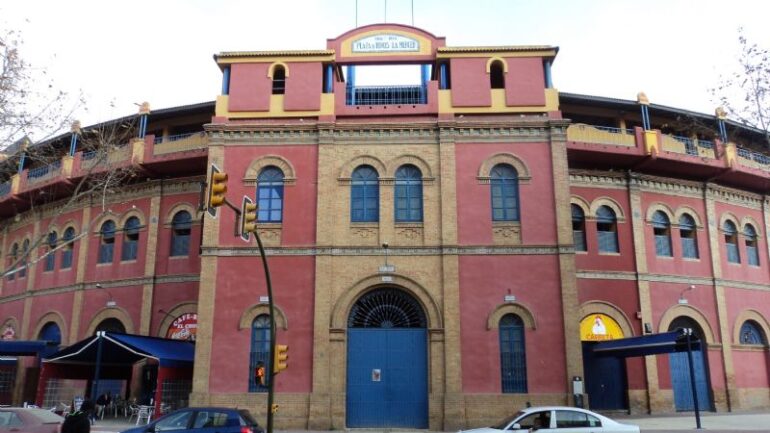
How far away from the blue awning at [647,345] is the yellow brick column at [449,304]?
20.1 ft

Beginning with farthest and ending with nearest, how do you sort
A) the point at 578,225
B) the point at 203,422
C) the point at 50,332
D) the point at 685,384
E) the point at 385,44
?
the point at 50,332, the point at 578,225, the point at 685,384, the point at 385,44, the point at 203,422

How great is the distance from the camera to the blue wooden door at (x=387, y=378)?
20047 mm

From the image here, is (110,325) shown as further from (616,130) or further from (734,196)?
(734,196)

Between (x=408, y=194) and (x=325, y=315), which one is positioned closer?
(x=325, y=315)

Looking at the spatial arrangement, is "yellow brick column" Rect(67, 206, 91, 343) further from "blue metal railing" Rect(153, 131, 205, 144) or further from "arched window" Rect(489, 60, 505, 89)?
"arched window" Rect(489, 60, 505, 89)

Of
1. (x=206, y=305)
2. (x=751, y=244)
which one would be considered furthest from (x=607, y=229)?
(x=206, y=305)

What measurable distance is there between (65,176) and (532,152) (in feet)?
65.7

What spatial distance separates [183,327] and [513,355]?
13.3m

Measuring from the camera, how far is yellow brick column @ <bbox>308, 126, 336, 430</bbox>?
19.8 meters

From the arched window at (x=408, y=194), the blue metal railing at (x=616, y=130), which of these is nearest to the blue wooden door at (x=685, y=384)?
the blue metal railing at (x=616, y=130)

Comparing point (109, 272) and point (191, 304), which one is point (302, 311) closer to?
point (191, 304)

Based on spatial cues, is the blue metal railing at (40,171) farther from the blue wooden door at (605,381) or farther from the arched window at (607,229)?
the blue wooden door at (605,381)

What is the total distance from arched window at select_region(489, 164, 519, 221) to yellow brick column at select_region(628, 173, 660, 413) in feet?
23.5

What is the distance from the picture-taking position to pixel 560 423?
13.3 m
